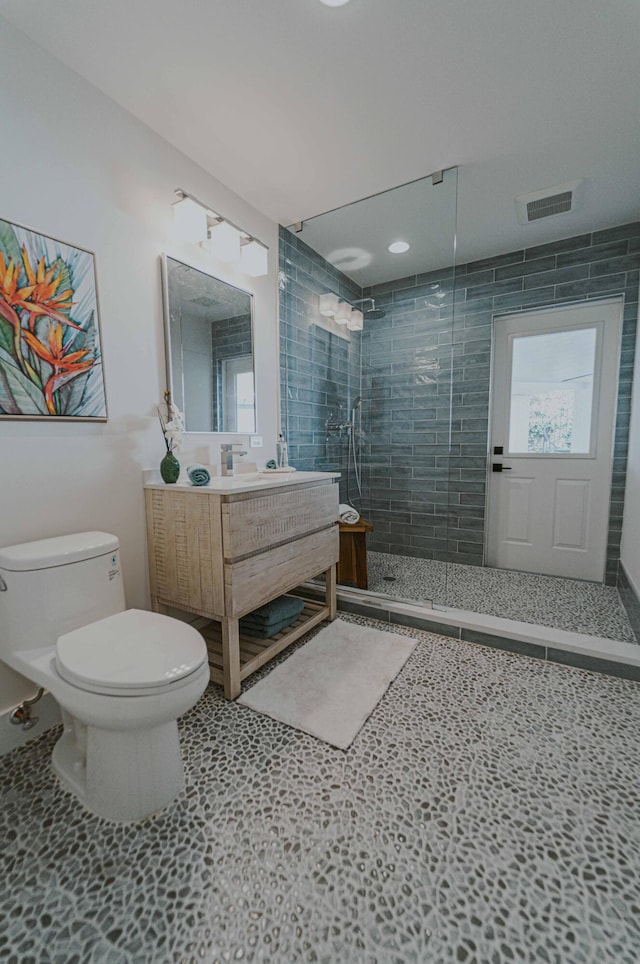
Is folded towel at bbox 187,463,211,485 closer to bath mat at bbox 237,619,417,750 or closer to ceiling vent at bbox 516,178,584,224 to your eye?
bath mat at bbox 237,619,417,750

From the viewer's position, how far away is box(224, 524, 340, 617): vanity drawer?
5.02 feet

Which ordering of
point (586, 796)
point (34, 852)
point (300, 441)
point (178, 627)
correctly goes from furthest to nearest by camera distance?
point (300, 441) → point (178, 627) → point (586, 796) → point (34, 852)

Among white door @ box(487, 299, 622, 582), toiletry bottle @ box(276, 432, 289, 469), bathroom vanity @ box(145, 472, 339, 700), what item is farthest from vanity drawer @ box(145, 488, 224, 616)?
white door @ box(487, 299, 622, 582)

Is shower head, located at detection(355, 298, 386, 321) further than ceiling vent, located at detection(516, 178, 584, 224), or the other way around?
shower head, located at detection(355, 298, 386, 321)

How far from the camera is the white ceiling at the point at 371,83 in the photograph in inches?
50.0

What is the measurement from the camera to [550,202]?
226cm

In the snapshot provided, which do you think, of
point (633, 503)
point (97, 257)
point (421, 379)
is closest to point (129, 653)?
point (97, 257)

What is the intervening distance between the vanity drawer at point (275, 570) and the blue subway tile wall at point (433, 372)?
0.82 meters

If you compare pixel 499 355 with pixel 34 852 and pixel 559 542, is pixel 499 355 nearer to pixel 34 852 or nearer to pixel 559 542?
pixel 559 542

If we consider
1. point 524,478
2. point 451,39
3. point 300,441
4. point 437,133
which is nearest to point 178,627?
point 300,441

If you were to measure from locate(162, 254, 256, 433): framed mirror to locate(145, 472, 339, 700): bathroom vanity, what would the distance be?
1.44ft

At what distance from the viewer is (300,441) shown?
273 cm

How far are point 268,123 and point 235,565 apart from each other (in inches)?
75.9

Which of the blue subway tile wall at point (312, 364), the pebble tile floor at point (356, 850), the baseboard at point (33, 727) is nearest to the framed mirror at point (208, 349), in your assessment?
the blue subway tile wall at point (312, 364)
